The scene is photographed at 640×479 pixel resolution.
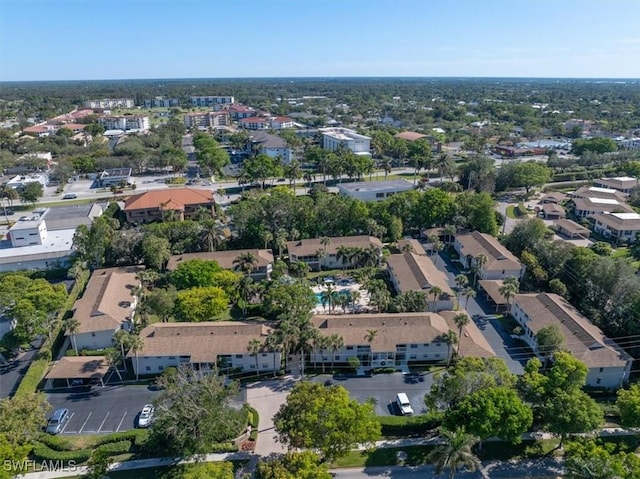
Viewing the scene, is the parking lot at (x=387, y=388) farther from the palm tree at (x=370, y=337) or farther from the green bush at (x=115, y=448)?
the green bush at (x=115, y=448)

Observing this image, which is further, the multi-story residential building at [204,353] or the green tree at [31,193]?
the green tree at [31,193]

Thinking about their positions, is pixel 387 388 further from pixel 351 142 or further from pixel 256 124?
pixel 256 124

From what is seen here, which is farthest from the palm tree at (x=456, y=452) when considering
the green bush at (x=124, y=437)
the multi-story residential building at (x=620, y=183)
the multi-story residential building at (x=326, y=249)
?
the multi-story residential building at (x=620, y=183)

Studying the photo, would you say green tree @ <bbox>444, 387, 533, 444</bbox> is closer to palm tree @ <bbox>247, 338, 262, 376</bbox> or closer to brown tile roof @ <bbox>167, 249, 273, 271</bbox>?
palm tree @ <bbox>247, 338, 262, 376</bbox>

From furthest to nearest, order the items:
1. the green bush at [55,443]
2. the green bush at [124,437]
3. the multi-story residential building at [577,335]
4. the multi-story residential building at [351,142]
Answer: the multi-story residential building at [351,142]
the multi-story residential building at [577,335]
the green bush at [124,437]
the green bush at [55,443]

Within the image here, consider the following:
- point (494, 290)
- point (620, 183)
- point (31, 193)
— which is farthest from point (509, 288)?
point (31, 193)

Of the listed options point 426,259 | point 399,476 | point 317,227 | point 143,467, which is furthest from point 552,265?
point 143,467
